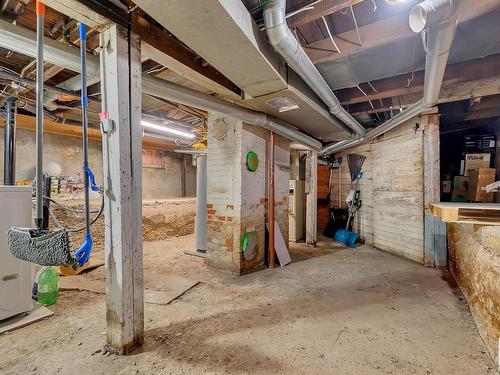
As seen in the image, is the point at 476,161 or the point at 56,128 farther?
the point at 56,128

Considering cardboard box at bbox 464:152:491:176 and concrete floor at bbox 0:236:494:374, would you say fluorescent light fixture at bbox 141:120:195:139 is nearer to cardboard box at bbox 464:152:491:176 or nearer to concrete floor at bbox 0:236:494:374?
concrete floor at bbox 0:236:494:374

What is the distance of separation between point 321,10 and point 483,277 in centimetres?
232

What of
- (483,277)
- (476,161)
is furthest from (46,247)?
(476,161)

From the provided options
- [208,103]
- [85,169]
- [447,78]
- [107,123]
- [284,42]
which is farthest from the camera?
[447,78]

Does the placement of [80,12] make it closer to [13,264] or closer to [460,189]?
[13,264]

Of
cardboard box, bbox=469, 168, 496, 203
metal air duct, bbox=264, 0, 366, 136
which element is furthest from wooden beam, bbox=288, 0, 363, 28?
cardboard box, bbox=469, 168, 496, 203

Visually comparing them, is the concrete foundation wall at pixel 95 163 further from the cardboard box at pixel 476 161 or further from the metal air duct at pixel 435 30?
the cardboard box at pixel 476 161

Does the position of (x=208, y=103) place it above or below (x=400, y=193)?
above

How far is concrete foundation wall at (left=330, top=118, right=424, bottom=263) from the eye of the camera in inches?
155

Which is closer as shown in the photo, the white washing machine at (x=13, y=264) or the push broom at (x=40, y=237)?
the push broom at (x=40, y=237)

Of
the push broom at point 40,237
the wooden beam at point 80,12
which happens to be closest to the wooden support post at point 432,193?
the wooden beam at point 80,12

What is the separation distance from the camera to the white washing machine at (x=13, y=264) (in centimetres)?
190

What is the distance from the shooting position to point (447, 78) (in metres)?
3.09

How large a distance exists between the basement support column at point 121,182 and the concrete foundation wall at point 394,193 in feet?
13.4
